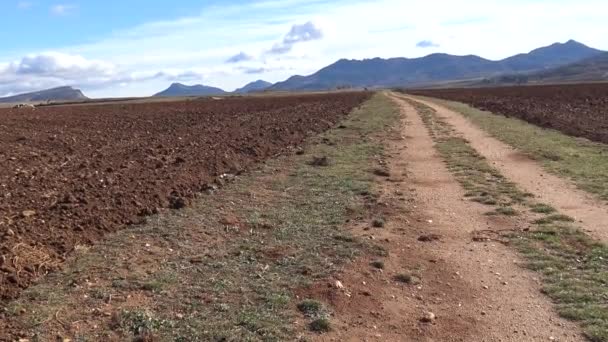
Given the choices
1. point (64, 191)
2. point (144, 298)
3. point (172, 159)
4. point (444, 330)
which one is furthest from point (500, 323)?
point (172, 159)

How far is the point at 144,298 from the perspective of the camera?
23.3 ft

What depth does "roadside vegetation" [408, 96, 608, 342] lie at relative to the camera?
6.73 m

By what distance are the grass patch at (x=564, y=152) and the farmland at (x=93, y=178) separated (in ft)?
26.2

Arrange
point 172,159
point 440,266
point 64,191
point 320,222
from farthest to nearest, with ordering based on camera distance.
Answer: point 172,159, point 64,191, point 320,222, point 440,266

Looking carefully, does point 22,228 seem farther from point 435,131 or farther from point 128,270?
point 435,131

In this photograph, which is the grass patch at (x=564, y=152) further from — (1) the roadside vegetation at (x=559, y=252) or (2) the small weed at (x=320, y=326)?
(2) the small weed at (x=320, y=326)

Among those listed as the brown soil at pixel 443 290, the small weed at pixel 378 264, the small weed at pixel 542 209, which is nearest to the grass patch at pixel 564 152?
the small weed at pixel 542 209

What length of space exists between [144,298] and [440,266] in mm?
3869

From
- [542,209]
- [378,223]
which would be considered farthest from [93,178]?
[542,209]

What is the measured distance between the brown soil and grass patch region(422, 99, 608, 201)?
4021 millimetres

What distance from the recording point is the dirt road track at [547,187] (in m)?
10.7

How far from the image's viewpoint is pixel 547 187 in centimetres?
1380

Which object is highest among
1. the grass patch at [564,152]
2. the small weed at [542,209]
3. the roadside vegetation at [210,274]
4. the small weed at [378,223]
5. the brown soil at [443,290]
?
the roadside vegetation at [210,274]

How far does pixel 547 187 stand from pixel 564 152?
20.4 ft
